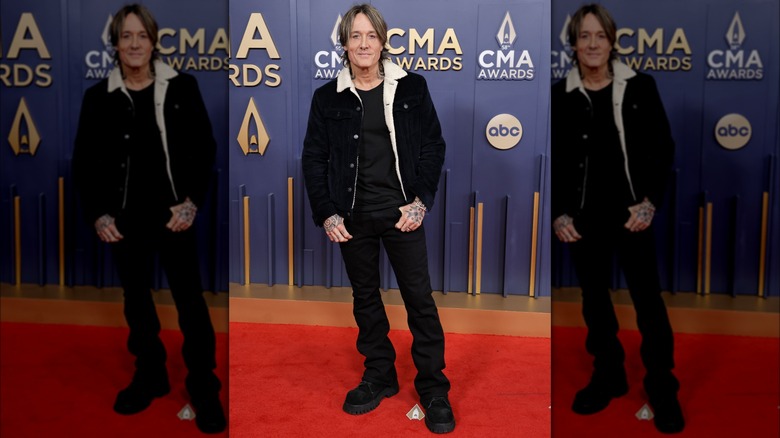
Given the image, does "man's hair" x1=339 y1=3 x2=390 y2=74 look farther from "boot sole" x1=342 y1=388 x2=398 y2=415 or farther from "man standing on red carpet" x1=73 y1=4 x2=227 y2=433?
"boot sole" x1=342 y1=388 x2=398 y2=415

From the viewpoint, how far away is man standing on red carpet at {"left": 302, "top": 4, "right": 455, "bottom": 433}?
206cm

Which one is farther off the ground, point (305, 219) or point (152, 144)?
point (152, 144)

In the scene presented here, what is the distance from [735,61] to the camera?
89 centimetres

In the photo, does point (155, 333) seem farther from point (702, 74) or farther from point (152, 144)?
point (702, 74)

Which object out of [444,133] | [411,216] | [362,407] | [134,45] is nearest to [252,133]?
[444,133]

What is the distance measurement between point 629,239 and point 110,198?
0.83 m

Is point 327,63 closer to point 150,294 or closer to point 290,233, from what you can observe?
point 290,233

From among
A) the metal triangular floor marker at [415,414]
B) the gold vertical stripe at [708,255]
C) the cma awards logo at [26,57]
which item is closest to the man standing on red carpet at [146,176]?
the cma awards logo at [26,57]

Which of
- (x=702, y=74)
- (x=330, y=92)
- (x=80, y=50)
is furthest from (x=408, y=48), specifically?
(x=702, y=74)

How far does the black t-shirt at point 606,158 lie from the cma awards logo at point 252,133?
242cm

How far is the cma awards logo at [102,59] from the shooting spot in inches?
42.8

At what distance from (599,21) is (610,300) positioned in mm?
389

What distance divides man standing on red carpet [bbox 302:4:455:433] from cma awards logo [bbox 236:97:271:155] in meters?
1.00

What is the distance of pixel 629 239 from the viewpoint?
848 mm
